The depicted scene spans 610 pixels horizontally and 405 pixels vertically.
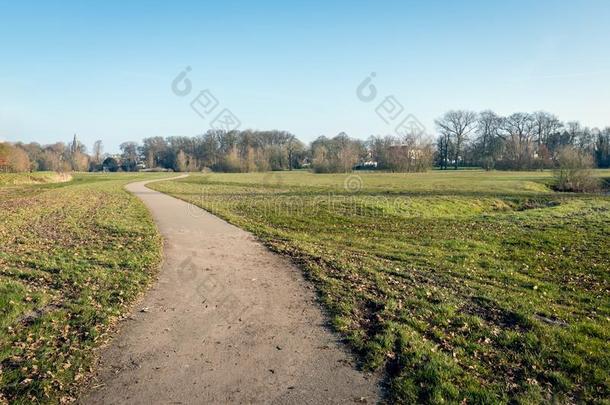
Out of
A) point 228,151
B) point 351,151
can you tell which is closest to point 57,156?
point 228,151

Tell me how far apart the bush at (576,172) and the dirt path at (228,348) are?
39596mm

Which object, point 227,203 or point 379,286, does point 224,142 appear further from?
point 379,286

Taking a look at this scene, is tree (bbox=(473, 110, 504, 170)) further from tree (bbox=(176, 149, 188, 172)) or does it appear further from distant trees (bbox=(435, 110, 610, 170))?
tree (bbox=(176, 149, 188, 172))

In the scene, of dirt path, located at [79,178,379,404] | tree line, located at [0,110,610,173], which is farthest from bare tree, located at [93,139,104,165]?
dirt path, located at [79,178,379,404]

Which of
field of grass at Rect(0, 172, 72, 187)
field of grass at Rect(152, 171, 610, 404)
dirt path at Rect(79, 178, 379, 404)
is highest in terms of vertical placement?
field of grass at Rect(0, 172, 72, 187)

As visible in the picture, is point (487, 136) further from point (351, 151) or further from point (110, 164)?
point (110, 164)

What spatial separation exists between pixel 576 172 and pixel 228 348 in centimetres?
4353

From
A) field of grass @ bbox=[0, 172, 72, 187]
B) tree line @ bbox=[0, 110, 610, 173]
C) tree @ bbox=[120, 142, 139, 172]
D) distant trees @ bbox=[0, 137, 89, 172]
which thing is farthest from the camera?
tree @ bbox=[120, 142, 139, 172]

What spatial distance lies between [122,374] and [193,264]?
4858mm

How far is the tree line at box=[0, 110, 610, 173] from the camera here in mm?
78312

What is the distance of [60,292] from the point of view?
721 centimetres

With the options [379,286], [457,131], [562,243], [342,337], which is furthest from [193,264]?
[457,131]

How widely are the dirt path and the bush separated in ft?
130

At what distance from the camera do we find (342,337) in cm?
561
